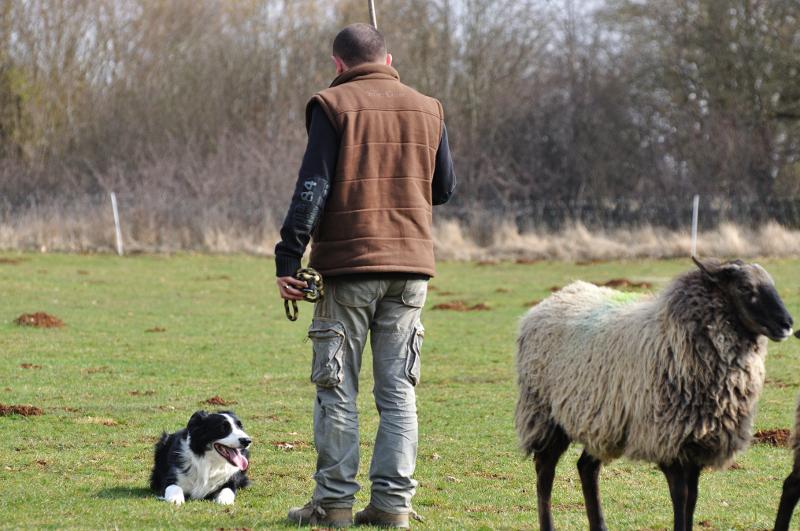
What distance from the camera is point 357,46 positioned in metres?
5.74

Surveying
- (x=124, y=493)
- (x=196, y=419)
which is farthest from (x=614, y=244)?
(x=124, y=493)

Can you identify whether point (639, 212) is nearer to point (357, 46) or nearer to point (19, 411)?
point (19, 411)

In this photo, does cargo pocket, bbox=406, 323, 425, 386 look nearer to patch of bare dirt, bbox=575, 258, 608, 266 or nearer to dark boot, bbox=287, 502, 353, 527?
dark boot, bbox=287, 502, 353, 527

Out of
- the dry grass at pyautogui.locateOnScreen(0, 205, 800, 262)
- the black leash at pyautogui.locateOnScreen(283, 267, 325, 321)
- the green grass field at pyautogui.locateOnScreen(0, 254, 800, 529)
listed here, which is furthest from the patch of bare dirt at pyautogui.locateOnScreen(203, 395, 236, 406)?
the dry grass at pyautogui.locateOnScreen(0, 205, 800, 262)

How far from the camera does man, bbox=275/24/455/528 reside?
5527 millimetres

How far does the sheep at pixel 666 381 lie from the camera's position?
5.68 meters

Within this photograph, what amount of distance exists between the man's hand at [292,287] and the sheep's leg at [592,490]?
2139mm

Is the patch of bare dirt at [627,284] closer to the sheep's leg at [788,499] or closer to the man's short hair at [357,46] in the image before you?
the sheep's leg at [788,499]

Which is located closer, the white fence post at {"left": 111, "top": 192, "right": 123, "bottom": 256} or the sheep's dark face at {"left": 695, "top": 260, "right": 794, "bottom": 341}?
the sheep's dark face at {"left": 695, "top": 260, "right": 794, "bottom": 341}

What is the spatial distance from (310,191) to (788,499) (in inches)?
124

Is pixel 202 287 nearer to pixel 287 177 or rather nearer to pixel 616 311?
pixel 287 177

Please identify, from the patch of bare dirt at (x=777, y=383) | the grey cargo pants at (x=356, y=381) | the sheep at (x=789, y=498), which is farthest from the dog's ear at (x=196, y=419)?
the patch of bare dirt at (x=777, y=383)

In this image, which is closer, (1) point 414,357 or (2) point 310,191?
(2) point 310,191

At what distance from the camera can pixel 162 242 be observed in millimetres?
30672
